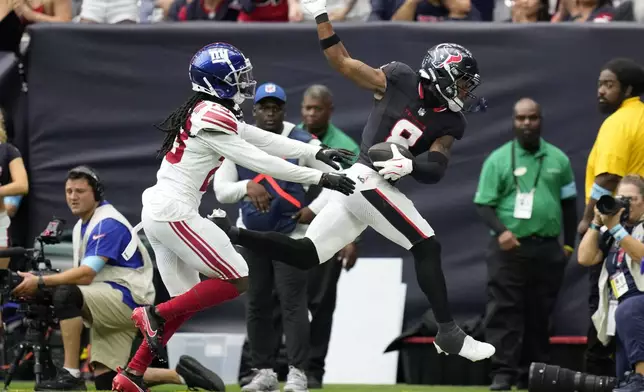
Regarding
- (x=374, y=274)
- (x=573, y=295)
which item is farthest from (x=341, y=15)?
(x=573, y=295)

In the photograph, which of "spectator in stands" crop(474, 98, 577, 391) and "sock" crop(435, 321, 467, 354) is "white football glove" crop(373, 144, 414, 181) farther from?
"spectator in stands" crop(474, 98, 577, 391)

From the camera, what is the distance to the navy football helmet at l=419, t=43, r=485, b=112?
272 inches

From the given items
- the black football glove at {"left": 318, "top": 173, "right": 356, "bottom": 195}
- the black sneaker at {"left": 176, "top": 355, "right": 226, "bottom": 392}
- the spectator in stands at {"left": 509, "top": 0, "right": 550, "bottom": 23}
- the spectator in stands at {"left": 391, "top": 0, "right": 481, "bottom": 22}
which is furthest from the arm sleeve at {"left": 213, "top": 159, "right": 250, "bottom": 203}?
the spectator in stands at {"left": 509, "top": 0, "right": 550, "bottom": 23}

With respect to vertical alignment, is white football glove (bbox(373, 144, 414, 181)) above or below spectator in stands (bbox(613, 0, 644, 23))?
below

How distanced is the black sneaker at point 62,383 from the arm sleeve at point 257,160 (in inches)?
79.8

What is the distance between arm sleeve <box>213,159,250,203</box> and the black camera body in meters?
2.11

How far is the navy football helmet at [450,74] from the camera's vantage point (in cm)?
691

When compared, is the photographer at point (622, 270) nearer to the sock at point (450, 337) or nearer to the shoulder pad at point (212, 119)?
the sock at point (450, 337)

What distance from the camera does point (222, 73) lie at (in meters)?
6.85

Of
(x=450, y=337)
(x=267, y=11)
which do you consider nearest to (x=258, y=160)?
(x=450, y=337)

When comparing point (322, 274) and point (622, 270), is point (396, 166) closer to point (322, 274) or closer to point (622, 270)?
point (622, 270)

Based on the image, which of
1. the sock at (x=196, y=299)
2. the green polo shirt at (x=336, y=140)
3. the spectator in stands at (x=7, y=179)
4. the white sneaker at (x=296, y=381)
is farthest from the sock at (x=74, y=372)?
the green polo shirt at (x=336, y=140)

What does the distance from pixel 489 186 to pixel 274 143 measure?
2.30m

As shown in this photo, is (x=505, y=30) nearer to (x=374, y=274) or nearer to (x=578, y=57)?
(x=578, y=57)
